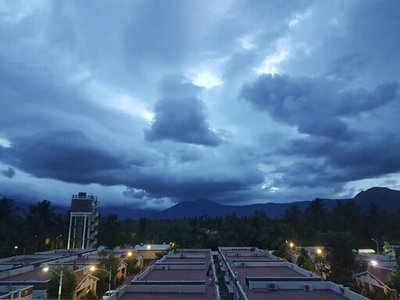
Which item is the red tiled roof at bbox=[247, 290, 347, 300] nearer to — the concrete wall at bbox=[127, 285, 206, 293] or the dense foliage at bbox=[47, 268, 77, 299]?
the concrete wall at bbox=[127, 285, 206, 293]

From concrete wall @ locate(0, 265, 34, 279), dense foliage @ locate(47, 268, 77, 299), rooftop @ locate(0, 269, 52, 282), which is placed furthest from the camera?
concrete wall @ locate(0, 265, 34, 279)

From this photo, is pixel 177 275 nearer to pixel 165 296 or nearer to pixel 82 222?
pixel 165 296

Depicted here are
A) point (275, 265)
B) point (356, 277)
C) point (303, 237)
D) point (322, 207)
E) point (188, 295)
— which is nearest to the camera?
point (188, 295)

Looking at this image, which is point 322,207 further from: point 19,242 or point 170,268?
point 19,242

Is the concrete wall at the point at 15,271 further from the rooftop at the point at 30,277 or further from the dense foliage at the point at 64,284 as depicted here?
the dense foliage at the point at 64,284

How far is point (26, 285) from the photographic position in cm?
3177

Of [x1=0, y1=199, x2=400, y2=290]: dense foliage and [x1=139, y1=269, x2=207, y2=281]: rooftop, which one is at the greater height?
[x1=0, y1=199, x2=400, y2=290]: dense foliage

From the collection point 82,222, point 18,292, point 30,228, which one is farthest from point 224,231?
point 18,292

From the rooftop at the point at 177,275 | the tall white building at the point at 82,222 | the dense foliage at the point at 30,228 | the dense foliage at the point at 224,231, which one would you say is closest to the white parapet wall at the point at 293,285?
the rooftop at the point at 177,275

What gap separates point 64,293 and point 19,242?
52.5m

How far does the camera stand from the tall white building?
86312 millimetres

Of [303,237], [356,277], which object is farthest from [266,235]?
[356,277]

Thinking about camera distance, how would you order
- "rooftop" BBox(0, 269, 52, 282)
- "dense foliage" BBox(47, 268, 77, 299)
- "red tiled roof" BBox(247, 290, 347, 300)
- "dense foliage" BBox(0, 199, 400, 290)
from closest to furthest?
"red tiled roof" BBox(247, 290, 347, 300), "dense foliage" BBox(47, 268, 77, 299), "rooftop" BBox(0, 269, 52, 282), "dense foliage" BBox(0, 199, 400, 290)

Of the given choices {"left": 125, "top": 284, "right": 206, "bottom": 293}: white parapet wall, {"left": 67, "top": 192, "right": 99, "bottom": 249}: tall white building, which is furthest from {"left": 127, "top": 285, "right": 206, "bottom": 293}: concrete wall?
{"left": 67, "top": 192, "right": 99, "bottom": 249}: tall white building
